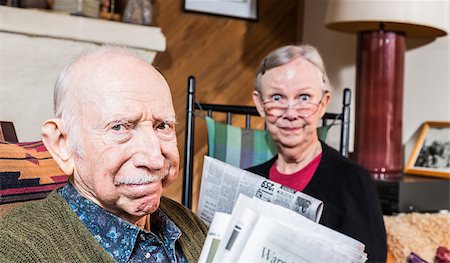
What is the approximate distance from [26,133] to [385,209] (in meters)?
1.42

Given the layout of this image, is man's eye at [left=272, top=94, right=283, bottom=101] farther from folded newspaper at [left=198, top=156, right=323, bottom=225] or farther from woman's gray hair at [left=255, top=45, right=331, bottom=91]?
folded newspaper at [left=198, top=156, right=323, bottom=225]

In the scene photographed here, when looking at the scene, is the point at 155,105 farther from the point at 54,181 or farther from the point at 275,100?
the point at 275,100

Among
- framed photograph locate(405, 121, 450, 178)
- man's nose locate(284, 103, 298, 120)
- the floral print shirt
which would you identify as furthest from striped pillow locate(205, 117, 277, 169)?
the floral print shirt

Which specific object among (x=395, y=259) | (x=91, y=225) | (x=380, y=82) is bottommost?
(x=395, y=259)

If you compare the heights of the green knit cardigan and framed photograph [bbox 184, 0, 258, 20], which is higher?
framed photograph [bbox 184, 0, 258, 20]

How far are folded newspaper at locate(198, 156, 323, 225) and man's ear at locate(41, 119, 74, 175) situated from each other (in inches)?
14.5

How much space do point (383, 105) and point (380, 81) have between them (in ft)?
0.32

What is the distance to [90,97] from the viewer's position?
3.27 feet

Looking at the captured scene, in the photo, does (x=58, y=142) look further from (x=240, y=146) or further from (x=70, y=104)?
(x=240, y=146)

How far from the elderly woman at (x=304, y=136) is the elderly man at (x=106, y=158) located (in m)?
0.86

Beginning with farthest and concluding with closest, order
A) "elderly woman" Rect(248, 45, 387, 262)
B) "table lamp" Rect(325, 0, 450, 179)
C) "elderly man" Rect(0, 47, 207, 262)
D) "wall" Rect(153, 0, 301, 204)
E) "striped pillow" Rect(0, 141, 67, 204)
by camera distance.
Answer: "wall" Rect(153, 0, 301, 204) → "table lamp" Rect(325, 0, 450, 179) → "elderly woman" Rect(248, 45, 387, 262) → "striped pillow" Rect(0, 141, 67, 204) → "elderly man" Rect(0, 47, 207, 262)

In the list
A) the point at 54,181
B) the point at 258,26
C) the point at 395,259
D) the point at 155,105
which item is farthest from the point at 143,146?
the point at 258,26

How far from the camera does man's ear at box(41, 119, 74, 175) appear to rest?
40.4 inches

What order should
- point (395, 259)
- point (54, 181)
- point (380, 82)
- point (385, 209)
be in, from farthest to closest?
point (380, 82) < point (385, 209) < point (395, 259) < point (54, 181)
